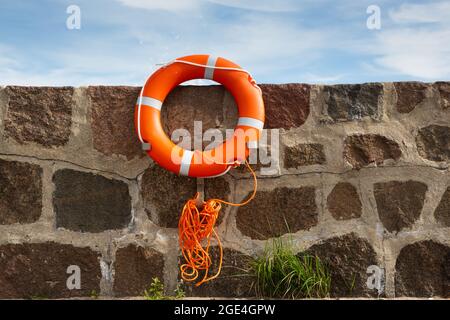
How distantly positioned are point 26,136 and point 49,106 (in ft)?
0.59

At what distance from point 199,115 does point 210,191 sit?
0.36 meters

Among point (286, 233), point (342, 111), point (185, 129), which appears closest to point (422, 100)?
point (342, 111)

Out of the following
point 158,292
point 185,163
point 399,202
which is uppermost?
point 185,163

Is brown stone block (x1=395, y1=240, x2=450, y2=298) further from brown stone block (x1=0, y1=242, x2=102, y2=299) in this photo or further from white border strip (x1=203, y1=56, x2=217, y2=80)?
brown stone block (x1=0, y1=242, x2=102, y2=299)

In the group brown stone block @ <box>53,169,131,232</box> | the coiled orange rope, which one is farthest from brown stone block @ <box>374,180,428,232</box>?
brown stone block @ <box>53,169,131,232</box>

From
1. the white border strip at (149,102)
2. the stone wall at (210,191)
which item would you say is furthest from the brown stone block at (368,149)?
the white border strip at (149,102)

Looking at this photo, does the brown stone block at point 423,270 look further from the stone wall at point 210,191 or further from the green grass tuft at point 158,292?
the green grass tuft at point 158,292

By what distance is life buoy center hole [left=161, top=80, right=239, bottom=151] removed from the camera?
2.70 meters

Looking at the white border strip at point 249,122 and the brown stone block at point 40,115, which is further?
the brown stone block at point 40,115

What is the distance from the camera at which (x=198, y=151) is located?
264 cm

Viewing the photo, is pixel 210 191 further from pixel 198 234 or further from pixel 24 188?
pixel 24 188

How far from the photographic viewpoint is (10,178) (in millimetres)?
2752

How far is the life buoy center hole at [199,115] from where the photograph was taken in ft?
8.87

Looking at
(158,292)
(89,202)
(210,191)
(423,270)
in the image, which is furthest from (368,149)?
(89,202)
